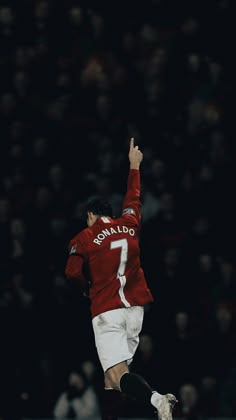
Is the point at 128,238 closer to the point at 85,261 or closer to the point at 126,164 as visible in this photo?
the point at 85,261

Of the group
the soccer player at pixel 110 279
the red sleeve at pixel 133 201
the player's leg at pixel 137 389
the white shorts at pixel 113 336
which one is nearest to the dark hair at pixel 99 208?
the soccer player at pixel 110 279

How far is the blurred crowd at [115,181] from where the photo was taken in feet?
47.3

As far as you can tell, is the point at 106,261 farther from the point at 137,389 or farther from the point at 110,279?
the point at 137,389

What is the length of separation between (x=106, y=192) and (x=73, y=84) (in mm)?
1878

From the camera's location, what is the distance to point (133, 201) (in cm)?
1156

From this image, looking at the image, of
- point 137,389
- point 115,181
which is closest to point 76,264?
point 137,389

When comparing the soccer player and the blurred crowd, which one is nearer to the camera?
the soccer player

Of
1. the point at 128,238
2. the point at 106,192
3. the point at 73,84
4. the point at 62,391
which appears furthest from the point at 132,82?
the point at 128,238

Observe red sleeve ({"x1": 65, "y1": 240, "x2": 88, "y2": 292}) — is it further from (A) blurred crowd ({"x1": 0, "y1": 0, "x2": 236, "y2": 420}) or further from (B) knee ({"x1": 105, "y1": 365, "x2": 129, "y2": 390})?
(A) blurred crowd ({"x1": 0, "y1": 0, "x2": 236, "y2": 420})

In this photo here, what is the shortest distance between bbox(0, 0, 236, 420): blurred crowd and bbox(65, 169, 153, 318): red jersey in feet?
7.38

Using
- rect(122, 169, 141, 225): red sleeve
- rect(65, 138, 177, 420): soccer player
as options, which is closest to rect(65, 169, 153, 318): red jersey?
rect(65, 138, 177, 420): soccer player

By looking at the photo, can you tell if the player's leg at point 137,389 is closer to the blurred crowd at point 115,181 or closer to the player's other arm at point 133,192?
the player's other arm at point 133,192

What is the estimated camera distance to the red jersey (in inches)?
439

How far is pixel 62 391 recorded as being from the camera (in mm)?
14375
